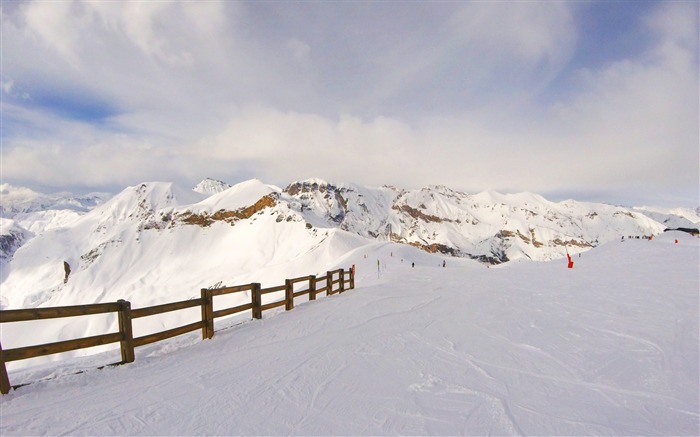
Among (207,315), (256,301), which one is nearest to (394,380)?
(207,315)

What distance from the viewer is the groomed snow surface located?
4.39 meters

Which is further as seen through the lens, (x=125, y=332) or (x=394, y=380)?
(x=125, y=332)

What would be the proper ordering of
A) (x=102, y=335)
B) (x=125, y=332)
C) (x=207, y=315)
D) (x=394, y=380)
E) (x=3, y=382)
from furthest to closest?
(x=207, y=315)
(x=125, y=332)
(x=102, y=335)
(x=394, y=380)
(x=3, y=382)

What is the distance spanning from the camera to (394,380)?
5.68 metres

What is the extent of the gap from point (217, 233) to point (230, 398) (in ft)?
592

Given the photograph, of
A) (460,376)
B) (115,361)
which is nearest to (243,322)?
(115,361)

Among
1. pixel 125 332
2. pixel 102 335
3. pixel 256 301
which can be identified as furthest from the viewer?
pixel 256 301

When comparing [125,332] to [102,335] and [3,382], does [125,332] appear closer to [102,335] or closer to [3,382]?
[102,335]

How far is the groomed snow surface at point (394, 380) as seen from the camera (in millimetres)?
4391

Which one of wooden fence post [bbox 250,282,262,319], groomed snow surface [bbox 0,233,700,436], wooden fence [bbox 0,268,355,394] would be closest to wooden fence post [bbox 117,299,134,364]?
wooden fence [bbox 0,268,355,394]

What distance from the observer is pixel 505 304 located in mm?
12406

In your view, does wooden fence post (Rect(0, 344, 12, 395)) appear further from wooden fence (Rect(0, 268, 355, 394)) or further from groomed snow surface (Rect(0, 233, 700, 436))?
groomed snow surface (Rect(0, 233, 700, 436))

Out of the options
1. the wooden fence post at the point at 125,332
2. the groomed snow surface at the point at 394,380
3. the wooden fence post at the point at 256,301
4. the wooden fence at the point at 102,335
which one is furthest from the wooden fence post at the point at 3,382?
the wooden fence post at the point at 256,301

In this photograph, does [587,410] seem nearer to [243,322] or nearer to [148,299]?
[243,322]
